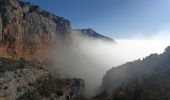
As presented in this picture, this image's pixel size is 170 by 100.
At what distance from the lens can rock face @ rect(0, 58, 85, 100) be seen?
240ft

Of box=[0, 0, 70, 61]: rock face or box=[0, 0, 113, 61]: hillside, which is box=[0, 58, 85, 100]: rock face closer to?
box=[0, 0, 113, 61]: hillside

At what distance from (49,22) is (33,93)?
5661cm

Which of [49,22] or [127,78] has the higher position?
[49,22]

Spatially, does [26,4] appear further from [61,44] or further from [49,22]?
[61,44]

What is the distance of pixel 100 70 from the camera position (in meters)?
166

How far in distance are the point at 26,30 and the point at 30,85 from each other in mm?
33684

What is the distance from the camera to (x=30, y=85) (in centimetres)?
8112

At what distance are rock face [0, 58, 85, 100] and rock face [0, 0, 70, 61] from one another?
15.5 m

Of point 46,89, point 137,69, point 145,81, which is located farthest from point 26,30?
point 145,81

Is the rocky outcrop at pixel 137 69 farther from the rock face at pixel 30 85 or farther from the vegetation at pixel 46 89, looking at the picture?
the vegetation at pixel 46 89

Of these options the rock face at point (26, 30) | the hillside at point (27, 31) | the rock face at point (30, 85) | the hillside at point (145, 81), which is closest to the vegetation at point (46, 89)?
the rock face at point (30, 85)

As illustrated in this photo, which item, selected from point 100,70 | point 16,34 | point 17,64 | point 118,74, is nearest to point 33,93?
point 17,64

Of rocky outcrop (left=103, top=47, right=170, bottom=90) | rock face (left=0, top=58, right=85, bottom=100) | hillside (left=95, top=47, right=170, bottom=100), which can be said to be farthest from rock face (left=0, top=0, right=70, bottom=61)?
hillside (left=95, top=47, right=170, bottom=100)

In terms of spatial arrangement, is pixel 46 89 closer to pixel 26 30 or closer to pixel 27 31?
pixel 26 30
